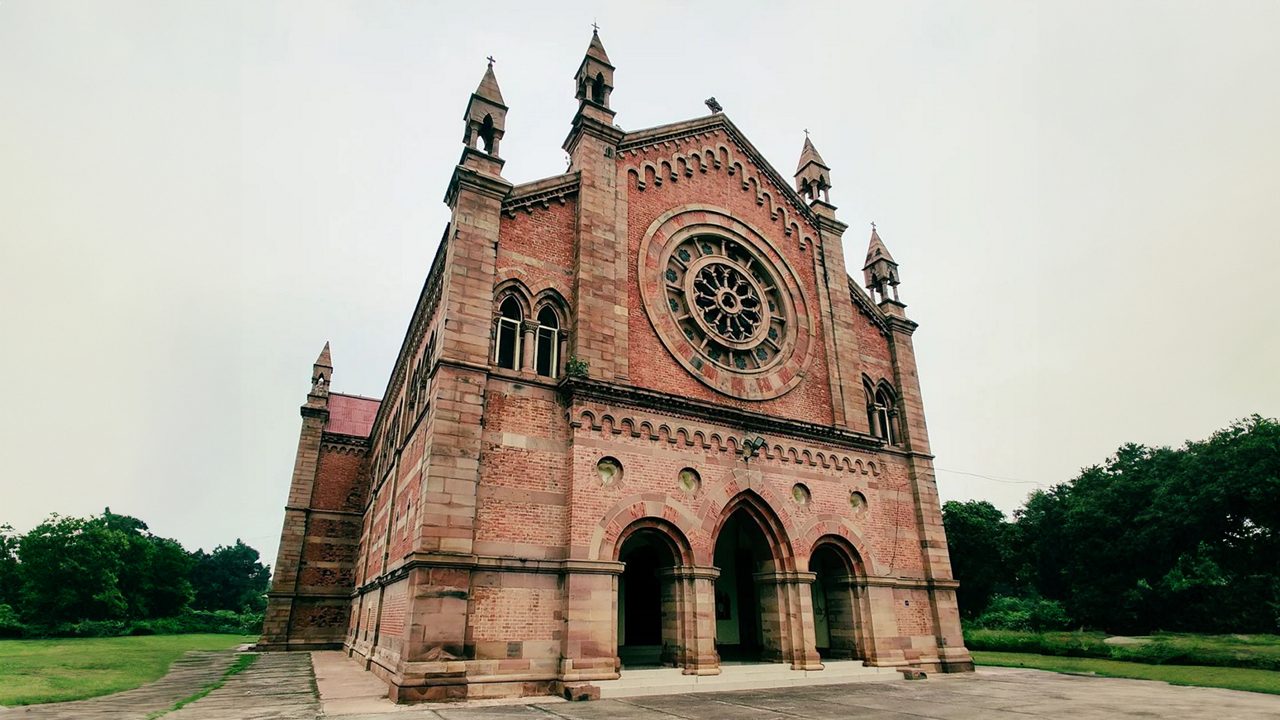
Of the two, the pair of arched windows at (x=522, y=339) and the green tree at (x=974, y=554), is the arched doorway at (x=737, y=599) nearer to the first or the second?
the pair of arched windows at (x=522, y=339)

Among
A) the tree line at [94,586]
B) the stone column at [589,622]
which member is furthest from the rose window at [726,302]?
the tree line at [94,586]

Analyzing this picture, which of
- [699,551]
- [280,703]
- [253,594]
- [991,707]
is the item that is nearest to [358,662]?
[280,703]

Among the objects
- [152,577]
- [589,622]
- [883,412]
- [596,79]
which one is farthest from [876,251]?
[152,577]

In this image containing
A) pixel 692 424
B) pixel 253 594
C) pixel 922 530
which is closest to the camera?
pixel 692 424

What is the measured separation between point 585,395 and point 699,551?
4.96 meters

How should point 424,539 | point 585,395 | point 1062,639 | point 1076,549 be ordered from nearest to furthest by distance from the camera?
point 424,539 → point 585,395 → point 1062,639 → point 1076,549

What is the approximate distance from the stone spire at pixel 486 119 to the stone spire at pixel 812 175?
1309 centimetres

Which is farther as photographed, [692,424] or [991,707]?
[692,424]

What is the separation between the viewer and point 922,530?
21.4 meters

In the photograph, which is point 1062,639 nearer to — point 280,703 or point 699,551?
point 699,551

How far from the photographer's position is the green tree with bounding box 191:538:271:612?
81250 mm

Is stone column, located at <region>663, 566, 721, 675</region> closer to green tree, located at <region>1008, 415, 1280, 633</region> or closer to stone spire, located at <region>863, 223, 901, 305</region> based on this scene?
stone spire, located at <region>863, 223, 901, 305</region>

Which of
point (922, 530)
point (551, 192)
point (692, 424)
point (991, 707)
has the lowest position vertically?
point (991, 707)

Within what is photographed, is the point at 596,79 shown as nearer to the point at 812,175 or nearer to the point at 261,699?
the point at 812,175
